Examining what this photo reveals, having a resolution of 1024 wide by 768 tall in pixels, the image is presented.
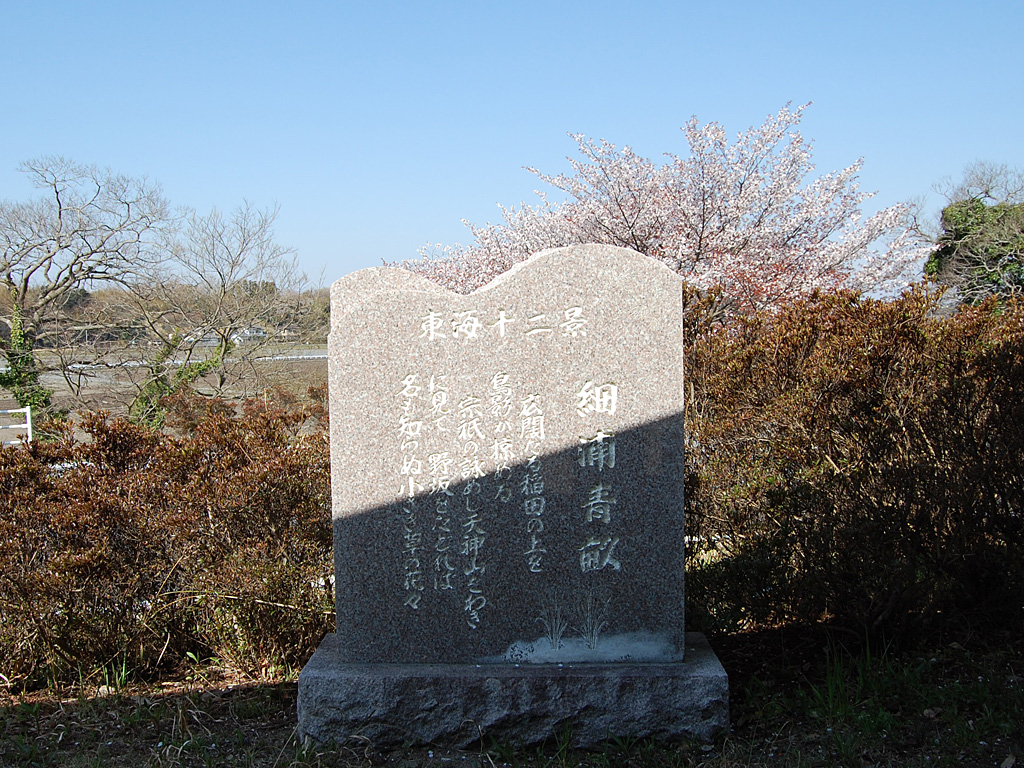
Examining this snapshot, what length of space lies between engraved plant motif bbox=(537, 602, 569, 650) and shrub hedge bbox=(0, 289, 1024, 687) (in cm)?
72

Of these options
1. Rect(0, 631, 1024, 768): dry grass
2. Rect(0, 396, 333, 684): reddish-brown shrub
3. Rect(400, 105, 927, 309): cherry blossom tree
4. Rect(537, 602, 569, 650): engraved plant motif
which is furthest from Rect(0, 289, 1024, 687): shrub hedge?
Rect(400, 105, 927, 309): cherry blossom tree

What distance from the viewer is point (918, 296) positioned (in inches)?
142

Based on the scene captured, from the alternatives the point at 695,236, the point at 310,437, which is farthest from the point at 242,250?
the point at 310,437

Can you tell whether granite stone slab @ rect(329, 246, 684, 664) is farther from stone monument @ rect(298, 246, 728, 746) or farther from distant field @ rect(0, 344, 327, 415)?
distant field @ rect(0, 344, 327, 415)

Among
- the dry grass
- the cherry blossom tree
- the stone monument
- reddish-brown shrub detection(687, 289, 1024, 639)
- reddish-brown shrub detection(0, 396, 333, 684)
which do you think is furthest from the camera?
the cherry blossom tree

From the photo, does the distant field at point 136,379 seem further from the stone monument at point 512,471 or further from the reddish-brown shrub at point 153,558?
the stone monument at point 512,471

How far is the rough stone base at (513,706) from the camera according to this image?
2830mm

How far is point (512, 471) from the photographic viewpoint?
2984mm

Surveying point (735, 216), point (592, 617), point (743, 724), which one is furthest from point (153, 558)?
point (735, 216)

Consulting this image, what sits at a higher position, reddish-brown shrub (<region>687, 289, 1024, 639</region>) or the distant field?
the distant field

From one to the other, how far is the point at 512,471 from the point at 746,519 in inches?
52.0

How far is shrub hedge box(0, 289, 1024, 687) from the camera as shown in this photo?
3.26m

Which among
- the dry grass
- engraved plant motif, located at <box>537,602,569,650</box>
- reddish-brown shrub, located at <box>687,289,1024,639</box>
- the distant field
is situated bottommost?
the dry grass

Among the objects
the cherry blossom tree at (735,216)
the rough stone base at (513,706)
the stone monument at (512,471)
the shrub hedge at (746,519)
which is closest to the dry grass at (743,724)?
the rough stone base at (513,706)
